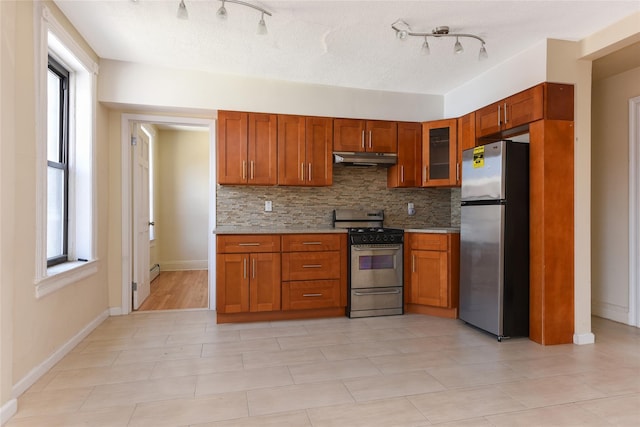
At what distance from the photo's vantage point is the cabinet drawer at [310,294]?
3545 millimetres

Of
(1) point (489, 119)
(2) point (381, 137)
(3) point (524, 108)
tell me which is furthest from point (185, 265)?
(3) point (524, 108)

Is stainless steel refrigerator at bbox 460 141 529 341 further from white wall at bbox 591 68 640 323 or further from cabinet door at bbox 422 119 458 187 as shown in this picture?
white wall at bbox 591 68 640 323

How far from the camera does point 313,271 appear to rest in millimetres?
3609

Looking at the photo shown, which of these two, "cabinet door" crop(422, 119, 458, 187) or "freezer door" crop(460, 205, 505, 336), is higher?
"cabinet door" crop(422, 119, 458, 187)

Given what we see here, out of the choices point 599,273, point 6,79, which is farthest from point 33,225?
point 599,273

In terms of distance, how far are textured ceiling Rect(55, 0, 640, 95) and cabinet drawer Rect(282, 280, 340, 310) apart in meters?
2.15

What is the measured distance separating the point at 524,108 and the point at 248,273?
9.46ft

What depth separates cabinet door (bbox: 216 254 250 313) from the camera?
341cm

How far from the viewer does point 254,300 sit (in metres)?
3.47

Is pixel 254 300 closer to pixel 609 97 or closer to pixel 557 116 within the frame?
pixel 557 116

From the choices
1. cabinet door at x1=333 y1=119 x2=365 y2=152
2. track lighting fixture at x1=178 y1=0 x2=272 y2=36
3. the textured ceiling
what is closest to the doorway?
the textured ceiling

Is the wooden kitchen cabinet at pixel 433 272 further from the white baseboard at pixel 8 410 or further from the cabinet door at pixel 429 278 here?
the white baseboard at pixel 8 410

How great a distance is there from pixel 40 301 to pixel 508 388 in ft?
9.86

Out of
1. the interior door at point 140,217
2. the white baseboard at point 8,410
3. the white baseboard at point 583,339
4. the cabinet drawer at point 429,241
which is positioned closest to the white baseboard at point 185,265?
the interior door at point 140,217
